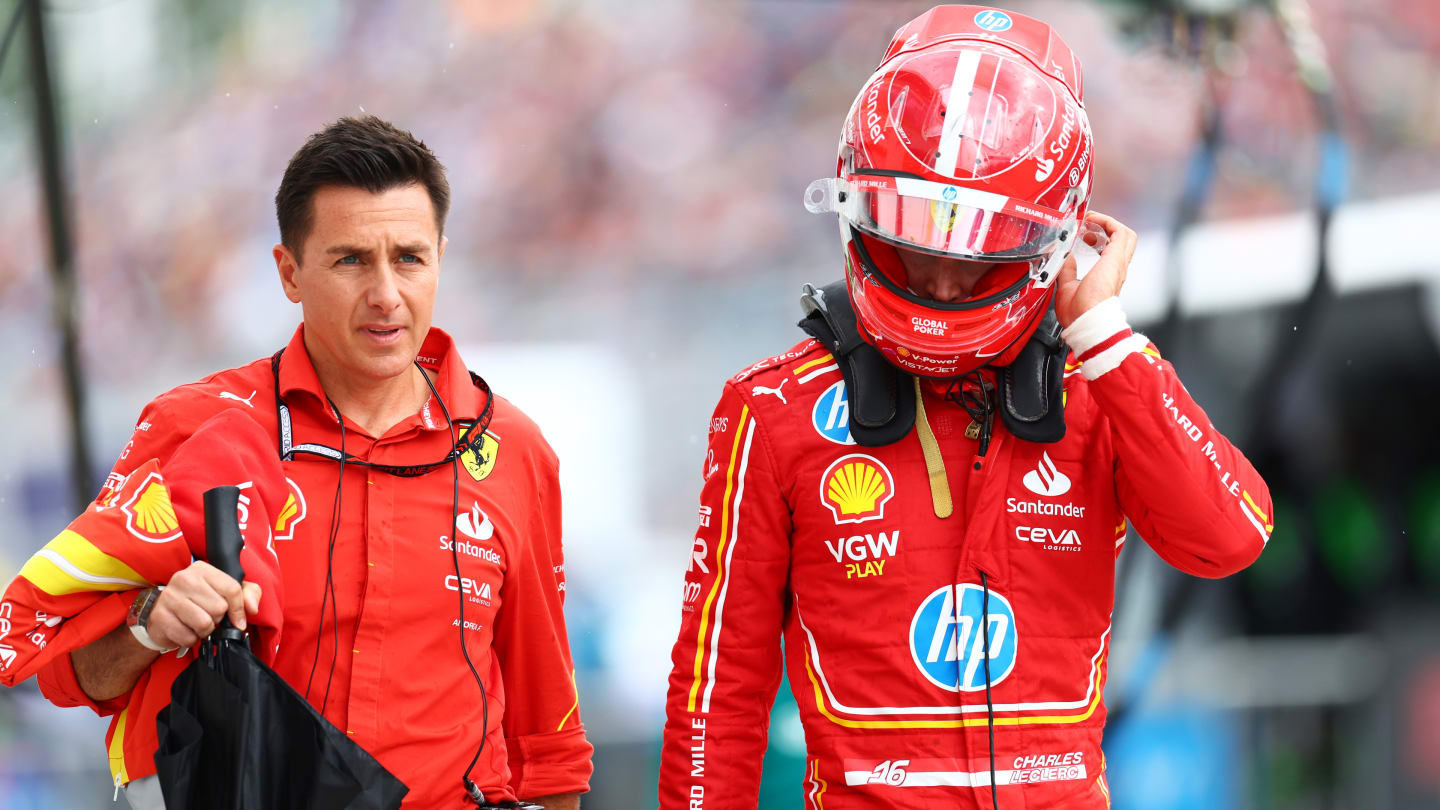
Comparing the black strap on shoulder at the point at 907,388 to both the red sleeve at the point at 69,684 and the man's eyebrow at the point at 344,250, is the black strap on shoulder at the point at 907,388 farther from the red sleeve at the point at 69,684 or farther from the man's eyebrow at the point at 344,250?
the red sleeve at the point at 69,684

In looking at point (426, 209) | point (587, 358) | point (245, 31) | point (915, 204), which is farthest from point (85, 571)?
point (245, 31)

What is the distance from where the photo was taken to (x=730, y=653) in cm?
178

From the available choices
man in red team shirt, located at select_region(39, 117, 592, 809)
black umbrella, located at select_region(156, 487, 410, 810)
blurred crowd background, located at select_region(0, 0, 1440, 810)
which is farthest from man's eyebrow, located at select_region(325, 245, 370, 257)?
blurred crowd background, located at select_region(0, 0, 1440, 810)

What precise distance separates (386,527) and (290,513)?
0.13m

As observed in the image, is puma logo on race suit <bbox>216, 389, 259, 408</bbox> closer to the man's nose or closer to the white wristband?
the man's nose

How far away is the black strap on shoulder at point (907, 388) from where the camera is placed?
1.75 meters

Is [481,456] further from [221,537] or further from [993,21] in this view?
[993,21]

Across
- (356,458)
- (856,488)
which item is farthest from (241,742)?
(856,488)

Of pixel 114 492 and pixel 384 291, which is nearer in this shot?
pixel 114 492

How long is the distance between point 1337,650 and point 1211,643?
0.34 meters

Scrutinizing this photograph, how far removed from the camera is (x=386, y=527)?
1934mm

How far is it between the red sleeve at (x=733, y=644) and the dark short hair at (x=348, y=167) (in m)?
0.66

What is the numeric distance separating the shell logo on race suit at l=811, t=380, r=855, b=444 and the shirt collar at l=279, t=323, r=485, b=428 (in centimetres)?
60

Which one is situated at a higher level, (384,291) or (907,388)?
(384,291)
